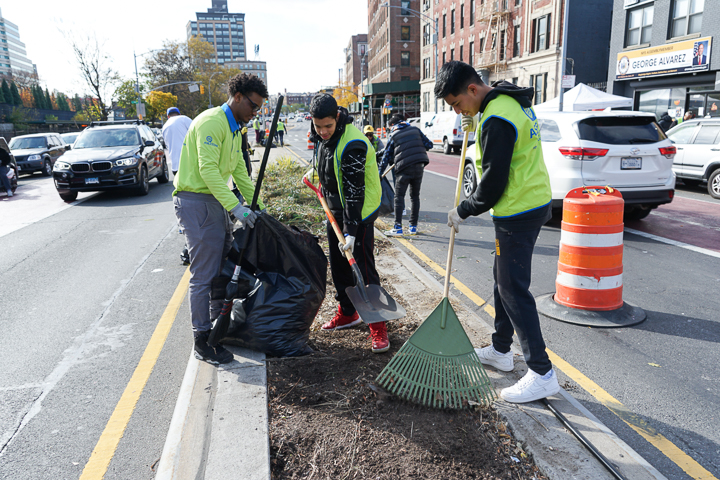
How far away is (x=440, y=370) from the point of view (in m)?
2.88

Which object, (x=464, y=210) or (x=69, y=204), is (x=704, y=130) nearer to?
(x=464, y=210)

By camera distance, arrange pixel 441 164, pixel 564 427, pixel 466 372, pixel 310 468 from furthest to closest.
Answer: pixel 441 164 < pixel 466 372 < pixel 564 427 < pixel 310 468

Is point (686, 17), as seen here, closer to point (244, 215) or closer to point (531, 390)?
point (531, 390)

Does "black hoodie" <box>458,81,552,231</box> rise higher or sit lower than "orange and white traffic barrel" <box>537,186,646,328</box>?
higher

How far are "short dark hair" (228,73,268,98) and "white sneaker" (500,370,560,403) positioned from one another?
2.56 m

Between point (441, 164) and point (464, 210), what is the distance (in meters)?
16.8

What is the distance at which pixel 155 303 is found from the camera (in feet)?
16.8

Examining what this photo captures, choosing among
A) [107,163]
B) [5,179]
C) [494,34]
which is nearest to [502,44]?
[494,34]

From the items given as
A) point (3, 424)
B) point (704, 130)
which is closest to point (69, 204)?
point (3, 424)

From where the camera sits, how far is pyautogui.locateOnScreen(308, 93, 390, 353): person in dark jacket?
3432 millimetres

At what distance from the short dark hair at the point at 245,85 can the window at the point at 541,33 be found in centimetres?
3111

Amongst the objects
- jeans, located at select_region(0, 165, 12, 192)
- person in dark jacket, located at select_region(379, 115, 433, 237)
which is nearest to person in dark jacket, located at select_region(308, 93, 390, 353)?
person in dark jacket, located at select_region(379, 115, 433, 237)

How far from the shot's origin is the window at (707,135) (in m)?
11.1

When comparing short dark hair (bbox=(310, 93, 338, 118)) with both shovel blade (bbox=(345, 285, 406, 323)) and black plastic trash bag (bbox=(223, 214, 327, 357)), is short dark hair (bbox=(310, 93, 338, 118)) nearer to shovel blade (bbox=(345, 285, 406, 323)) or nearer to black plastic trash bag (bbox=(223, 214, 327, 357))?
black plastic trash bag (bbox=(223, 214, 327, 357))
